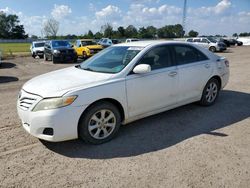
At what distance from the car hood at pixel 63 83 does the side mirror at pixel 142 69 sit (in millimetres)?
444

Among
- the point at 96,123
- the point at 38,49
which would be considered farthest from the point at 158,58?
the point at 38,49

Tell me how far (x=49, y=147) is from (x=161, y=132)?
1899mm

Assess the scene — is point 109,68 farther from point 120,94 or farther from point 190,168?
point 190,168

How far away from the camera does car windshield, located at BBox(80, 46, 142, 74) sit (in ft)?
13.6

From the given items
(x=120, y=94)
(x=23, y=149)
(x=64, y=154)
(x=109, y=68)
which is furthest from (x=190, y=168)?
(x=23, y=149)

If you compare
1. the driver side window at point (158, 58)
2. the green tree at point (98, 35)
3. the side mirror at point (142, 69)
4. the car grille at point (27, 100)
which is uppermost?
the green tree at point (98, 35)

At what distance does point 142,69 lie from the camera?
3.91m

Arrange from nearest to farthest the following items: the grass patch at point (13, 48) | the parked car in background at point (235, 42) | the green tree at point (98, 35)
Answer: the grass patch at point (13, 48) < the parked car in background at point (235, 42) < the green tree at point (98, 35)

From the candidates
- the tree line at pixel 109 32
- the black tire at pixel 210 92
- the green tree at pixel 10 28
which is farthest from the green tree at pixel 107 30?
the black tire at pixel 210 92

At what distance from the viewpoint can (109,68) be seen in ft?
13.7

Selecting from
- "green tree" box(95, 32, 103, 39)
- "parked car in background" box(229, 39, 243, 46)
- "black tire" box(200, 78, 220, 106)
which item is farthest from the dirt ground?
"green tree" box(95, 32, 103, 39)

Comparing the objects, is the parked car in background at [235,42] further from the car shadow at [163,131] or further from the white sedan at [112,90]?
the white sedan at [112,90]

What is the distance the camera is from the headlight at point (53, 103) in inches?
132

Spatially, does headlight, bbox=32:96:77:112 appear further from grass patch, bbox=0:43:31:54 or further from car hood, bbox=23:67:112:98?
grass patch, bbox=0:43:31:54
